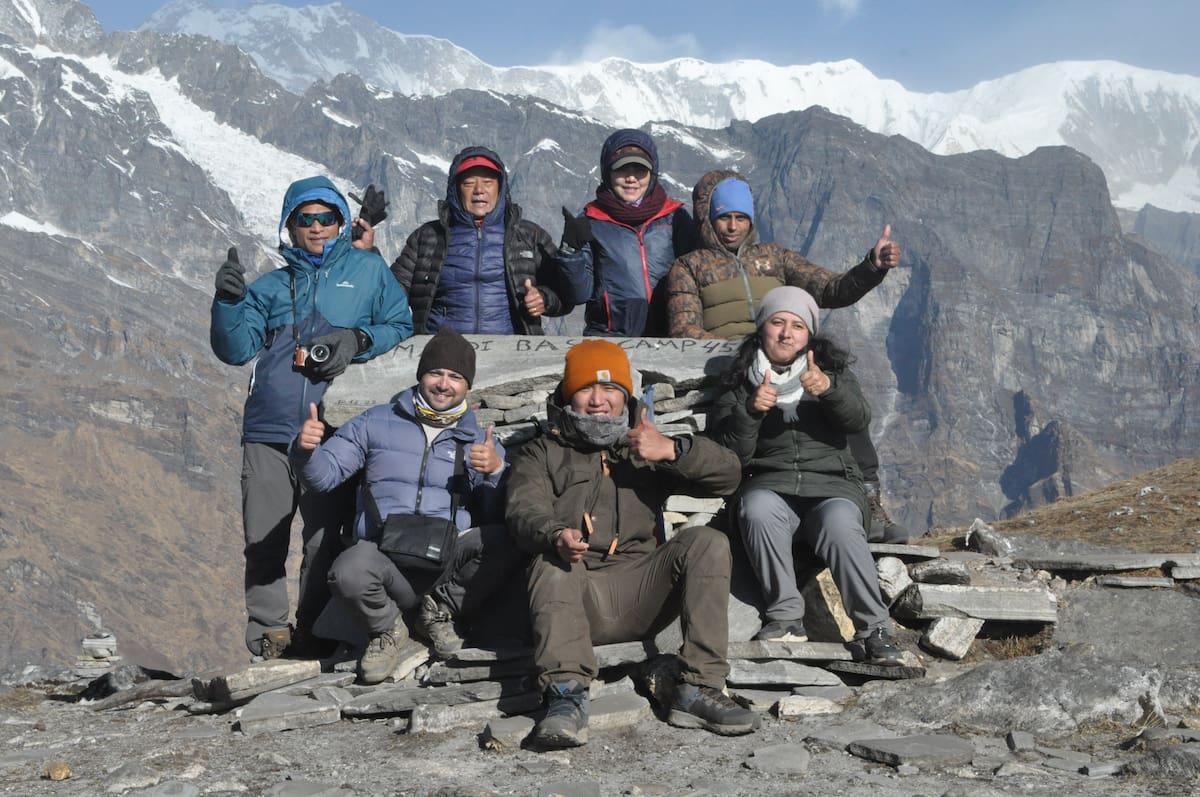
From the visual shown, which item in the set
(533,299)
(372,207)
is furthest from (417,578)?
(372,207)

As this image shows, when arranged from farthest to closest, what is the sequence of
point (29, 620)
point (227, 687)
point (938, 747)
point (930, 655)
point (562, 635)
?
point (29, 620), point (930, 655), point (227, 687), point (562, 635), point (938, 747)

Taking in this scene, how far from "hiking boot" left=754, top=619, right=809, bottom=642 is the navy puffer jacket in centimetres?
372

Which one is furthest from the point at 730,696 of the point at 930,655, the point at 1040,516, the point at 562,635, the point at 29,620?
the point at 29,620

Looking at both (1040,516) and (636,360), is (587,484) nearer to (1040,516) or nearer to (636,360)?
(636,360)

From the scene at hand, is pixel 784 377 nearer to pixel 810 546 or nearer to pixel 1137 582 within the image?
pixel 810 546

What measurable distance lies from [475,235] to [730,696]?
4.85 metres

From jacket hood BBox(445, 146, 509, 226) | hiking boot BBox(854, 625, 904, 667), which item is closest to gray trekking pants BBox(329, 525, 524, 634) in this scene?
hiking boot BBox(854, 625, 904, 667)

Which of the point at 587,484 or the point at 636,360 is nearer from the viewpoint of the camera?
the point at 587,484

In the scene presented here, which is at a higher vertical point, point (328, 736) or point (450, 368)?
point (450, 368)

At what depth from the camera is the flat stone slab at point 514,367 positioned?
31.7ft

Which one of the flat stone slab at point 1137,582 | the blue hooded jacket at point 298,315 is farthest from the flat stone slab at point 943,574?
the blue hooded jacket at point 298,315

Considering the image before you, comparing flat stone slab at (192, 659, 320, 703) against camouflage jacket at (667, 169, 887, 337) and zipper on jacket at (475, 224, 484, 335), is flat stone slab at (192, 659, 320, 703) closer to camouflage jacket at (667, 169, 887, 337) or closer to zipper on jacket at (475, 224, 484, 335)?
zipper on jacket at (475, 224, 484, 335)

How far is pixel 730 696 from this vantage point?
6.88 m

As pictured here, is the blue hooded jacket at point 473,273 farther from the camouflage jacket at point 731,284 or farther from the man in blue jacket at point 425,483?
the man in blue jacket at point 425,483
